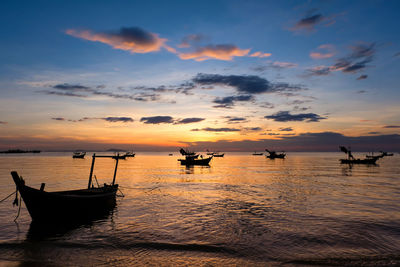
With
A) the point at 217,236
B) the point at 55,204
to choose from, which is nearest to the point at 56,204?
the point at 55,204

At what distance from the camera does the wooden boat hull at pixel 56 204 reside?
15074 millimetres

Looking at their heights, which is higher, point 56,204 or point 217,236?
point 56,204

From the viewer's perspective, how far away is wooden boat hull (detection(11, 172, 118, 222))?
49.5ft

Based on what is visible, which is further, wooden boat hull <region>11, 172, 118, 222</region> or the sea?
wooden boat hull <region>11, 172, 118, 222</region>

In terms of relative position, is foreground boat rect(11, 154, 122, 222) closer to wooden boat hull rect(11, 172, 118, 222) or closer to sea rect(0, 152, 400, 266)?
wooden boat hull rect(11, 172, 118, 222)

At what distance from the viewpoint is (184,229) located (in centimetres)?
1588

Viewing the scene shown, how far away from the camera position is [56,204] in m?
Result: 16.0

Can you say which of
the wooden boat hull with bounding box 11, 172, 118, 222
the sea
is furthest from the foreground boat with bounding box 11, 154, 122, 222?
the sea

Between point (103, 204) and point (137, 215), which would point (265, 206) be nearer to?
point (137, 215)

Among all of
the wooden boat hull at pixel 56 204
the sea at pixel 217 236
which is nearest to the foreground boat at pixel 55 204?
the wooden boat hull at pixel 56 204

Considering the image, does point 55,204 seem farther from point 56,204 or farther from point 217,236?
point 217,236

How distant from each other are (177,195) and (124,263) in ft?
60.1

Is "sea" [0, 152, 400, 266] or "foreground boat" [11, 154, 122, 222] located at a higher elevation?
"foreground boat" [11, 154, 122, 222]

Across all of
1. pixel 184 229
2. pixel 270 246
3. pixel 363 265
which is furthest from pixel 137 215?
pixel 363 265
